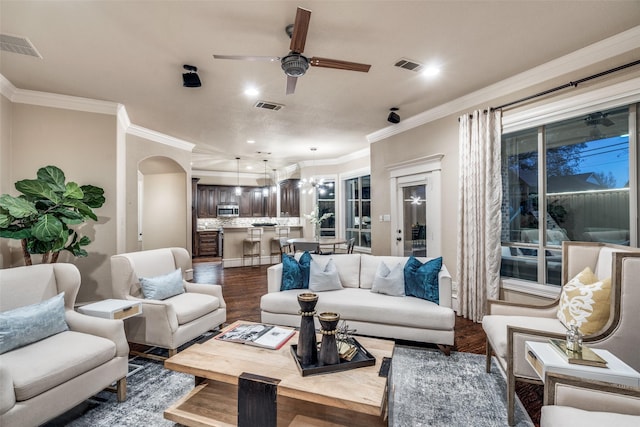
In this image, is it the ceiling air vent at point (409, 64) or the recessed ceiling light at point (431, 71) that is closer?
the ceiling air vent at point (409, 64)

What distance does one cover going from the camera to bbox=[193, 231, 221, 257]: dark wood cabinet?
32.5 ft

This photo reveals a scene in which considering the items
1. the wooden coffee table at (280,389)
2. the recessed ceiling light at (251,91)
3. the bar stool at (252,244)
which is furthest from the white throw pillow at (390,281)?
the bar stool at (252,244)

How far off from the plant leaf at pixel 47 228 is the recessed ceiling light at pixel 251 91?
100 inches

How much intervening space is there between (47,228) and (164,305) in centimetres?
152

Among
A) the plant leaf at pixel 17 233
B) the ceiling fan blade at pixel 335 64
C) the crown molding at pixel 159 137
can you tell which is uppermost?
the crown molding at pixel 159 137

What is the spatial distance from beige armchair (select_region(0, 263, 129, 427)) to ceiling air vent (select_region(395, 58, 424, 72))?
11.5 ft

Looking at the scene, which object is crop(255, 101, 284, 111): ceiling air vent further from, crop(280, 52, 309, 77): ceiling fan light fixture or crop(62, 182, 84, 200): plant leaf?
crop(62, 182, 84, 200): plant leaf

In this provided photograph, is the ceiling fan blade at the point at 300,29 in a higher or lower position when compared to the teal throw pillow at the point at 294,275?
higher

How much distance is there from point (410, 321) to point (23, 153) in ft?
16.5

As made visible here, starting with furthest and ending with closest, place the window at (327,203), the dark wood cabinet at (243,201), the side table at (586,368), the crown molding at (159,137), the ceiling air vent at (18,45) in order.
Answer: the dark wood cabinet at (243,201)
the window at (327,203)
the crown molding at (159,137)
the ceiling air vent at (18,45)
the side table at (586,368)

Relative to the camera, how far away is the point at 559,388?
143 cm

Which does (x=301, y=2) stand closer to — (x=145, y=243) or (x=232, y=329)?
(x=232, y=329)

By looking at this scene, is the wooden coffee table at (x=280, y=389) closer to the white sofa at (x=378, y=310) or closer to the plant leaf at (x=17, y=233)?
the white sofa at (x=378, y=310)

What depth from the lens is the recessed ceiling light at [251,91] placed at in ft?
12.3
